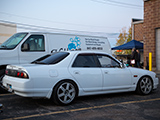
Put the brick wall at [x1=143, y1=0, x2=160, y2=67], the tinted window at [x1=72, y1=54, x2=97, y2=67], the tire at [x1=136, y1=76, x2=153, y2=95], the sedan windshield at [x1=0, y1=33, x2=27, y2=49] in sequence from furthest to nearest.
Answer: the brick wall at [x1=143, y1=0, x2=160, y2=67], the sedan windshield at [x1=0, y1=33, x2=27, y2=49], the tire at [x1=136, y1=76, x2=153, y2=95], the tinted window at [x1=72, y1=54, x2=97, y2=67]

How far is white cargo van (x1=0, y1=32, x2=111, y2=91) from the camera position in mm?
7074

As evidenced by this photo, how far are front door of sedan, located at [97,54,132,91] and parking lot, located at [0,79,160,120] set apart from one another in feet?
1.22

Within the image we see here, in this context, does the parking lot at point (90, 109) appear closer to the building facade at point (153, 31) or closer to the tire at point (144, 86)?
the tire at point (144, 86)

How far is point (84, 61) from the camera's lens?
572 cm

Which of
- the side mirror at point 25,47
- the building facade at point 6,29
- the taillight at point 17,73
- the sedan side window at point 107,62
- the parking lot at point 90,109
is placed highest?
the building facade at point 6,29

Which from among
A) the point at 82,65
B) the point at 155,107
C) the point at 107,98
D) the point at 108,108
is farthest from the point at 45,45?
the point at 155,107

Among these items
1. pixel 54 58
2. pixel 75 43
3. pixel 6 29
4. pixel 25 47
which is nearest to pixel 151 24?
pixel 75 43

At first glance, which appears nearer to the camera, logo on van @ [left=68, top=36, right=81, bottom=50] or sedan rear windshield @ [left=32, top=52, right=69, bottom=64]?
sedan rear windshield @ [left=32, top=52, right=69, bottom=64]

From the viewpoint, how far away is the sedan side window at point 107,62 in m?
6.00

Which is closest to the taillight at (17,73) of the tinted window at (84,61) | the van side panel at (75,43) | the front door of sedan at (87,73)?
the front door of sedan at (87,73)

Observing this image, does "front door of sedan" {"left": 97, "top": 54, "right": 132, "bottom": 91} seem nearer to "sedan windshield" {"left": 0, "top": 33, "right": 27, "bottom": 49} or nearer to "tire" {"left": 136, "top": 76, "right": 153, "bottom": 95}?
"tire" {"left": 136, "top": 76, "right": 153, "bottom": 95}

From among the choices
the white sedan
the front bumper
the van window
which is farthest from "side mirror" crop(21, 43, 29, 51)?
the front bumper

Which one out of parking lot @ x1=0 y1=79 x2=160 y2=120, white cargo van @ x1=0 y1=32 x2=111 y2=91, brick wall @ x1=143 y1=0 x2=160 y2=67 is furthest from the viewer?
brick wall @ x1=143 y1=0 x2=160 y2=67

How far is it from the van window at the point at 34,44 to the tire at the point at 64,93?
9.36 feet
